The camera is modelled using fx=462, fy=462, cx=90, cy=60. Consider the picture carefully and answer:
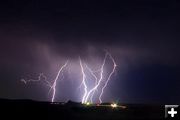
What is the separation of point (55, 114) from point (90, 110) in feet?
109

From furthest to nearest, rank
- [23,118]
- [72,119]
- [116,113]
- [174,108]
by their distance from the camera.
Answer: [116,113] → [72,119] → [23,118] → [174,108]

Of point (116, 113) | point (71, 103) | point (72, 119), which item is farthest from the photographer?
point (71, 103)

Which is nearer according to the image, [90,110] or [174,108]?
[174,108]

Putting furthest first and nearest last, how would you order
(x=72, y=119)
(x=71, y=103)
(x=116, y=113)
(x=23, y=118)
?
1. (x=71, y=103)
2. (x=116, y=113)
3. (x=72, y=119)
4. (x=23, y=118)

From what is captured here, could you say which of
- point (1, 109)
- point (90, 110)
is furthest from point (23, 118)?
point (90, 110)

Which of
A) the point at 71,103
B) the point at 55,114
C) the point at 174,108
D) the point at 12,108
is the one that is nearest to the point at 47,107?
the point at 55,114

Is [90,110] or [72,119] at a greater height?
[90,110]

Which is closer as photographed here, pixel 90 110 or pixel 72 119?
pixel 72 119

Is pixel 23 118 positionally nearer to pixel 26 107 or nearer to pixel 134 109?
pixel 26 107

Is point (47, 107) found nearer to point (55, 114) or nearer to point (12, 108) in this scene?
point (55, 114)

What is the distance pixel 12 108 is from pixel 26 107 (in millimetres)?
3527

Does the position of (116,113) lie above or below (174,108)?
above

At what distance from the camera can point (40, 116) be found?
5681cm

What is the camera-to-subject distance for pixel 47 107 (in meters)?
63.4
